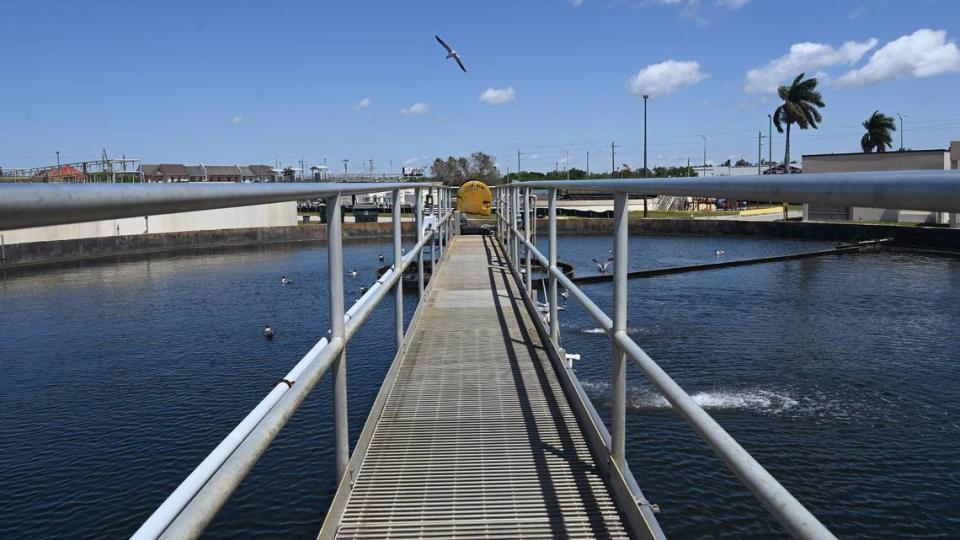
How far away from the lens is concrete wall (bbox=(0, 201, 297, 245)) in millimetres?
31792

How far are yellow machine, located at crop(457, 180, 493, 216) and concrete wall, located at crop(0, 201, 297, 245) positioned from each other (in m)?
11.2

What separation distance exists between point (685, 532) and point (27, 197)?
298 inches

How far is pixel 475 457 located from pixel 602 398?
295 inches

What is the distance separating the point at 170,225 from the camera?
125 feet

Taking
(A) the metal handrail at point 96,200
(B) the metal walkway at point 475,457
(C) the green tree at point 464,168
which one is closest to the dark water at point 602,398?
(B) the metal walkway at point 475,457

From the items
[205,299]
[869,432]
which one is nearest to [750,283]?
[869,432]

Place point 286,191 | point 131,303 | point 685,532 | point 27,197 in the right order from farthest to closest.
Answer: point 131,303
point 685,532
point 286,191
point 27,197

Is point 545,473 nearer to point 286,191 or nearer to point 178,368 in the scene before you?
point 286,191

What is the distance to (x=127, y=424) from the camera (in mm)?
10594

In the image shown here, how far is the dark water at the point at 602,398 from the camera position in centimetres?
806

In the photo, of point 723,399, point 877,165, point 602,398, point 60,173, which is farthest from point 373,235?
point 723,399

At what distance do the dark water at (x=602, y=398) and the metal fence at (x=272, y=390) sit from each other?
5.59 meters

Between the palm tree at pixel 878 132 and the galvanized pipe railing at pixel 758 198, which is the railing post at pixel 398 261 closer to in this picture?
the galvanized pipe railing at pixel 758 198

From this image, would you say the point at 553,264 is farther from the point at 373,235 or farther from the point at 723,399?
the point at 373,235
